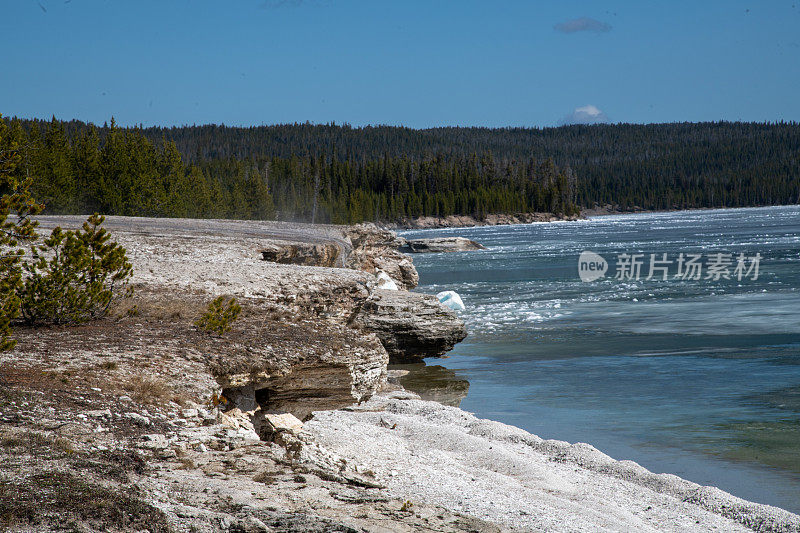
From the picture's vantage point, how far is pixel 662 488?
25.7 ft

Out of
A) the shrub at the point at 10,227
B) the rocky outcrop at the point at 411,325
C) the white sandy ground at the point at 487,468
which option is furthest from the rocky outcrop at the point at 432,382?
the shrub at the point at 10,227

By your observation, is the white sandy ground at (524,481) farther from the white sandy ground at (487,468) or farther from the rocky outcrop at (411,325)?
the rocky outcrop at (411,325)

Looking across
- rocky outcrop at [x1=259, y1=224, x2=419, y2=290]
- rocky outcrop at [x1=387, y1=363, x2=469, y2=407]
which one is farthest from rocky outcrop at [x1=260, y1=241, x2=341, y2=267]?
rocky outcrop at [x1=387, y1=363, x2=469, y2=407]

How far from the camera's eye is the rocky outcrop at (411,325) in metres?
16.2

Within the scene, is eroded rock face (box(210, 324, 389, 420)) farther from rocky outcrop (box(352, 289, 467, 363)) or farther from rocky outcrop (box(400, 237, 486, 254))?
rocky outcrop (box(400, 237, 486, 254))

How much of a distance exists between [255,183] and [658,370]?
83175 mm

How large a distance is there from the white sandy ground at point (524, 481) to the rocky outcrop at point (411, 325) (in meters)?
5.91

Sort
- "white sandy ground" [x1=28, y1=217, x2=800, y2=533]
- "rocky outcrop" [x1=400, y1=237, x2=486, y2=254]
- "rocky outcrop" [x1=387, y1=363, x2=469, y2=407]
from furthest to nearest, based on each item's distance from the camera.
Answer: "rocky outcrop" [x1=400, y1=237, x2=486, y2=254]
"rocky outcrop" [x1=387, y1=363, x2=469, y2=407]
"white sandy ground" [x1=28, y1=217, x2=800, y2=533]

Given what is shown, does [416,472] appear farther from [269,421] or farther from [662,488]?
[662,488]

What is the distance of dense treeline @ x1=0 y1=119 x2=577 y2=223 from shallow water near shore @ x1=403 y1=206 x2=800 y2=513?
8970 mm

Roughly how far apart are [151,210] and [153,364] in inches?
2098

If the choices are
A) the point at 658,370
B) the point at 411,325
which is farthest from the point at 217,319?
the point at 658,370

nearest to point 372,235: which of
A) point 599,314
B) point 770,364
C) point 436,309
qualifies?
point 599,314

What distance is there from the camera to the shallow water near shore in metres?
10.0
